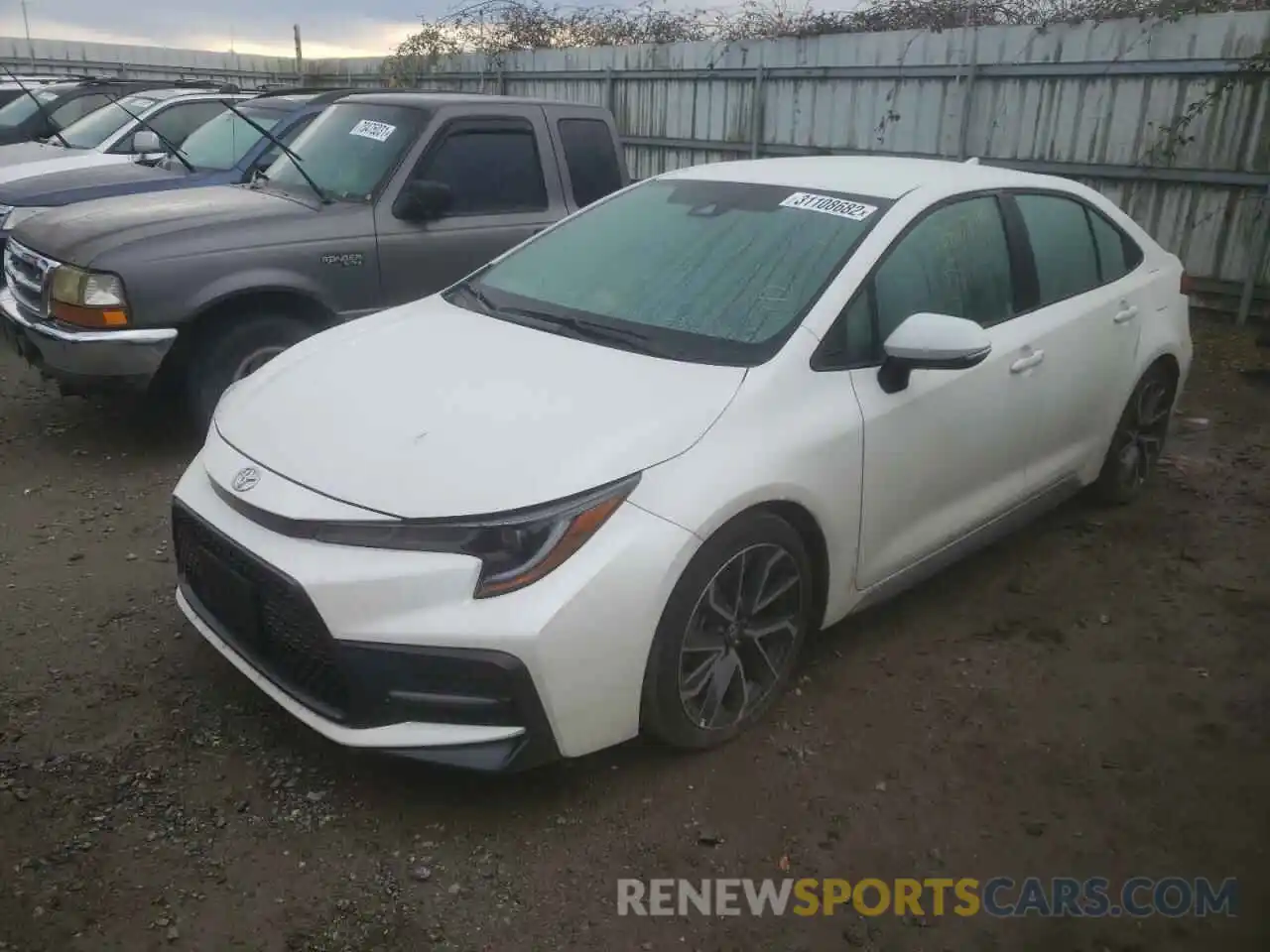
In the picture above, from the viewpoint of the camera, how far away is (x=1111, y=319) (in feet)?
14.0

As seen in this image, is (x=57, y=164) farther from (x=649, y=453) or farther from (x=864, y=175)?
(x=649, y=453)

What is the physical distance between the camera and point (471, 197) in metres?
5.80

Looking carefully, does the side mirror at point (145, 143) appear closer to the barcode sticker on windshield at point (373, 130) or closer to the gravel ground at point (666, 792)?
the barcode sticker on windshield at point (373, 130)

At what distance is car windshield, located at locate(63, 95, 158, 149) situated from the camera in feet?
30.4

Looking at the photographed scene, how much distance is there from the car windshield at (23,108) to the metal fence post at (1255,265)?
1208 cm

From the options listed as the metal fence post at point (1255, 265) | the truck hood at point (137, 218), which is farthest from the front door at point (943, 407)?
the metal fence post at point (1255, 265)

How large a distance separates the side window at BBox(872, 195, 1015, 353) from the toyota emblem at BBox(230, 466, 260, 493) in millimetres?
1938

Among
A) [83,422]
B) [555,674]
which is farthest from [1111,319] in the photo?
[83,422]

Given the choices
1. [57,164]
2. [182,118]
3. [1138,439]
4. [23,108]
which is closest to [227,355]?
[1138,439]

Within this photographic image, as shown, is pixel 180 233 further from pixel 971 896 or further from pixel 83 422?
pixel 971 896

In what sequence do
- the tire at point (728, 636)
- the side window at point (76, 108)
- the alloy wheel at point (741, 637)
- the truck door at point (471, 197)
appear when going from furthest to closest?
the side window at point (76, 108) → the truck door at point (471, 197) → the alloy wheel at point (741, 637) → the tire at point (728, 636)

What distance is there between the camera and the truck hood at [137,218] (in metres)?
4.87

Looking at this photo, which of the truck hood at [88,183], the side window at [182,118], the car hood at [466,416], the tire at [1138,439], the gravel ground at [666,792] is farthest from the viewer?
the side window at [182,118]

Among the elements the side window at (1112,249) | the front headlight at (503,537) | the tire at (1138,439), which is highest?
the side window at (1112,249)
